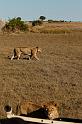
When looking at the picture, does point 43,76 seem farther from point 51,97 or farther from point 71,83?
point 51,97

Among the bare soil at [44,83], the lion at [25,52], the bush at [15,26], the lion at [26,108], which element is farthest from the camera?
the bush at [15,26]

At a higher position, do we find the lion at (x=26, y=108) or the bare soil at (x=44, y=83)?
the lion at (x=26, y=108)

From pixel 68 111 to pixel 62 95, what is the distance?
71.1 inches

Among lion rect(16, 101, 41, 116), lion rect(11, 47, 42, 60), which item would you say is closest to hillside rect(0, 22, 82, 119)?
lion rect(16, 101, 41, 116)

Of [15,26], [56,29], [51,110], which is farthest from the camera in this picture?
[15,26]

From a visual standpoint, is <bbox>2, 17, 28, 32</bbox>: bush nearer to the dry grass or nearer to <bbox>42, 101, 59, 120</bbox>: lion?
the dry grass

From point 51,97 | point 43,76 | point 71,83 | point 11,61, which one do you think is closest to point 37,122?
point 51,97

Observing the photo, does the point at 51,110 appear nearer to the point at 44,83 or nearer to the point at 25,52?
the point at 44,83

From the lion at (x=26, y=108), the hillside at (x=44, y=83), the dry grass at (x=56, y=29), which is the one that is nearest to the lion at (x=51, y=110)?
the lion at (x=26, y=108)

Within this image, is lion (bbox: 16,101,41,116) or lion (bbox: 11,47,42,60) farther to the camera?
lion (bbox: 11,47,42,60)

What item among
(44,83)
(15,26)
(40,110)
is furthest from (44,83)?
(15,26)

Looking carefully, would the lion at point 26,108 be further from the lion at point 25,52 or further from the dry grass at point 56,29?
the dry grass at point 56,29

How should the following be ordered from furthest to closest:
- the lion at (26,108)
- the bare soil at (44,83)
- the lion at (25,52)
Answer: the lion at (25,52) → the bare soil at (44,83) → the lion at (26,108)

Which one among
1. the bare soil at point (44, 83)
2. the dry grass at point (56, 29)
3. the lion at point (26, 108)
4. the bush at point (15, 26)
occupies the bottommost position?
the dry grass at point (56, 29)
